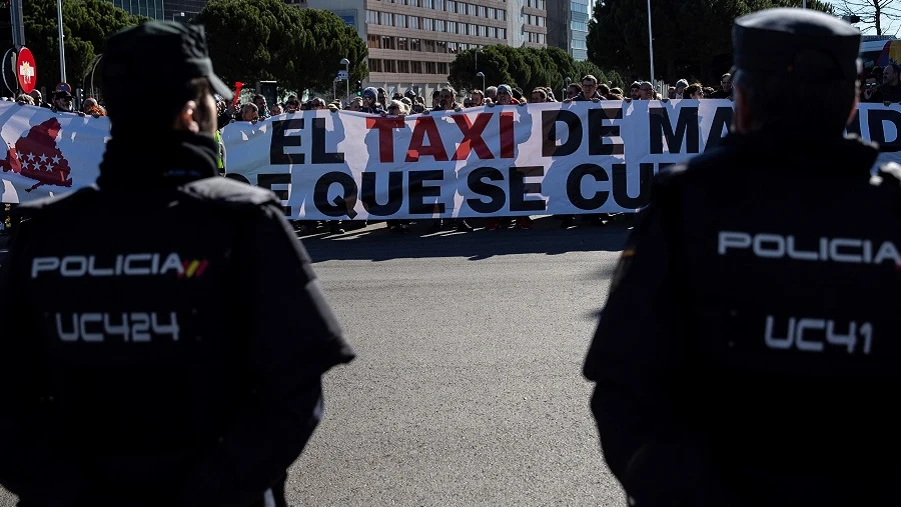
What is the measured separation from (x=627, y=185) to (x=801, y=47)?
1188 cm

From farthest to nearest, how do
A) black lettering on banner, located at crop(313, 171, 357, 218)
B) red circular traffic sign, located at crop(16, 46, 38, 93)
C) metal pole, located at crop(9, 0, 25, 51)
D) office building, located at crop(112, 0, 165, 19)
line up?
1. office building, located at crop(112, 0, 165, 19)
2. red circular traffic sign, located at crop(16, 46, 38, 93)
3. metal pole, located at crop(9, 0, 25, 51)
4. black lettering on banner, located at crop(313, 171, 357, 218)

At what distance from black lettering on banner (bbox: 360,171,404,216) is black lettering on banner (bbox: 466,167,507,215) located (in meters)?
0.89

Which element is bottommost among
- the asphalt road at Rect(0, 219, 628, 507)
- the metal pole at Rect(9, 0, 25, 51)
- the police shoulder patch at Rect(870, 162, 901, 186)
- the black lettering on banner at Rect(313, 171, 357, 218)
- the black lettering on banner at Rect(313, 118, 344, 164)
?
the asphalt road at Rect(0, 219, 628, 507)

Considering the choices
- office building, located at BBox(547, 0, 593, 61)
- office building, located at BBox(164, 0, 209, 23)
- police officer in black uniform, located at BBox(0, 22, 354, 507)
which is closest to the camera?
police officer in black uniform, located at BBox(0, 22, 354, 507)

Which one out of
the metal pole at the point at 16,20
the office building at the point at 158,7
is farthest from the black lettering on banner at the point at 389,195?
the office building at the point at 158,7

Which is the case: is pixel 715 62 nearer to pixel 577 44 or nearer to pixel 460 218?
pixel 460 218

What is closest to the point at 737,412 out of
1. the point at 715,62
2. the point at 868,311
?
the point at 868,311

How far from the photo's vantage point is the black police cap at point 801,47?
194 cm

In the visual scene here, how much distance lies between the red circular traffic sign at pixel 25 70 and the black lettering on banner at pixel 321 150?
340 inches

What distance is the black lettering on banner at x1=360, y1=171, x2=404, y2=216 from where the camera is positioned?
13.7m

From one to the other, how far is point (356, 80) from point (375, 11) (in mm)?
32696

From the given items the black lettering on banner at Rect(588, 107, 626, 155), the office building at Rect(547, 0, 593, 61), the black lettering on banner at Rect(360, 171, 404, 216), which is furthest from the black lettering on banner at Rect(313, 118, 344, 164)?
the office building at Rect(547, 0, 593, 61)

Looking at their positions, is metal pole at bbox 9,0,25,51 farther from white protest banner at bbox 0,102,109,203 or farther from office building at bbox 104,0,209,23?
office building at bbox 104,0,209,23

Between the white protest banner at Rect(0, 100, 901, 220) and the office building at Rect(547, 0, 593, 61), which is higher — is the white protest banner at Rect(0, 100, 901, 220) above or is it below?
below
